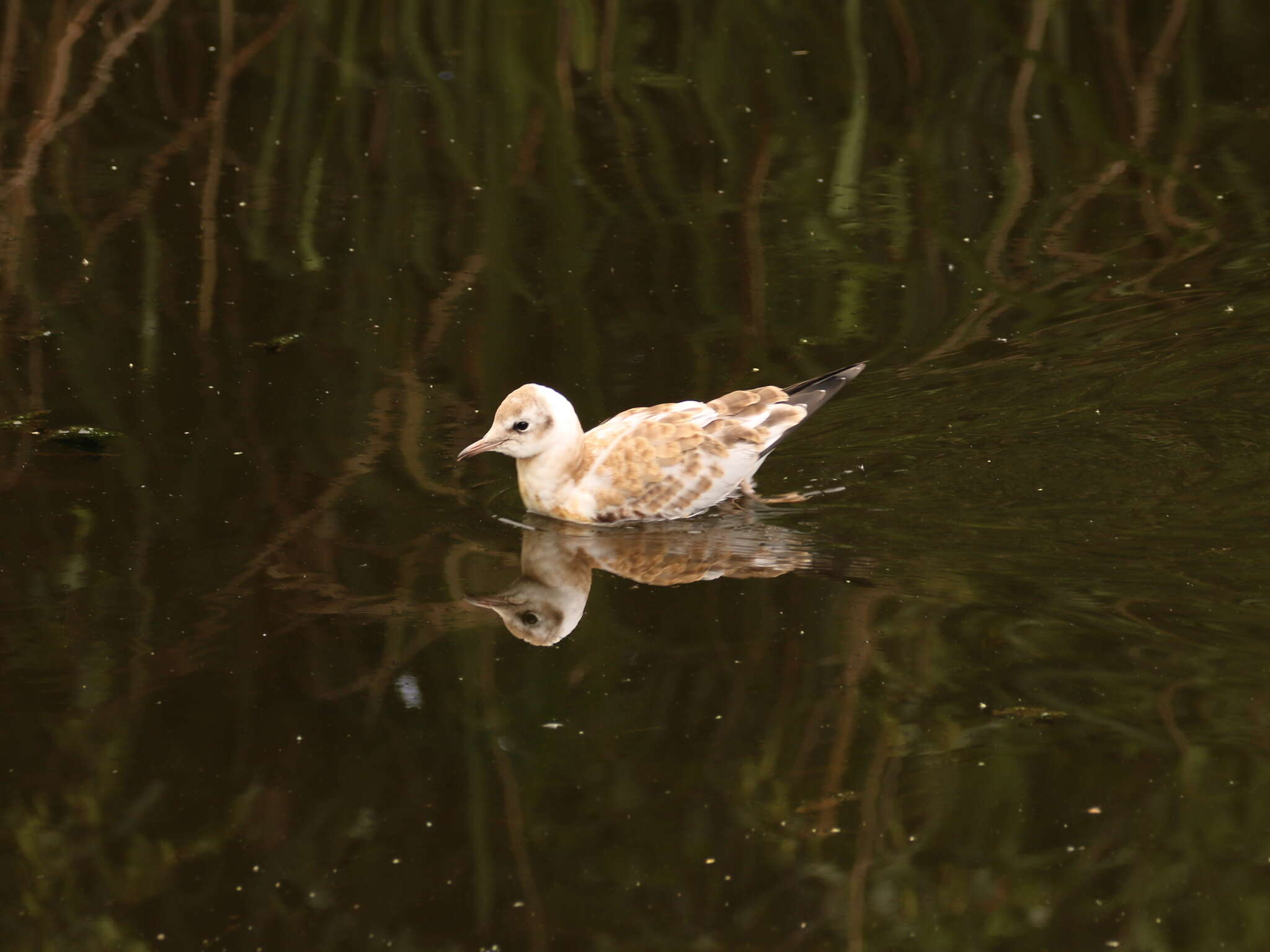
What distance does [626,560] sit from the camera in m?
6.15

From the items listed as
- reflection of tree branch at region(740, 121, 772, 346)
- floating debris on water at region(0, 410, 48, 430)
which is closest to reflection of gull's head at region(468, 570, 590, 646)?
reflection of tree branch at region(740, 121, 772, 346)

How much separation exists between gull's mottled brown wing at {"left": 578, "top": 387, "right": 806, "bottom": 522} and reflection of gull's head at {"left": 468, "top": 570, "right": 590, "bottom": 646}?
1.57 feet

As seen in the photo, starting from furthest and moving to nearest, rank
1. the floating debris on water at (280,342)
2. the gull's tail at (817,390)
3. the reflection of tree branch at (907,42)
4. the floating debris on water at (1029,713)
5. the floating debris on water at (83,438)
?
the reflection of tree branch at (907,42)
the floating debris on water at (280,342)
the floating debris on water at (83,438)
the gull's tail at (817,390)
the floating debris on water at (1029,713)

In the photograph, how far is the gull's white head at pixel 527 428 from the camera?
633cm

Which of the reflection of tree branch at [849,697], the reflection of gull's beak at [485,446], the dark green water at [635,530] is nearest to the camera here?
the dark green water at [635,530]

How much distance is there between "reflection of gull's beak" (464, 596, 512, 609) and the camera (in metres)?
5.81

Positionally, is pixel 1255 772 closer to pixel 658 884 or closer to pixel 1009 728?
pixel 1009 728

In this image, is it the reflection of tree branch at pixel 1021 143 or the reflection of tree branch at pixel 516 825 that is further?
the reflection of tree branch at pixel 1021 143

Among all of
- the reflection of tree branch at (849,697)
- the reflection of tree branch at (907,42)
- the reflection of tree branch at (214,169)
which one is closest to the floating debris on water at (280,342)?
the reflection of tree branch at (214,169)

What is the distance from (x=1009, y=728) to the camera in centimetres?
504

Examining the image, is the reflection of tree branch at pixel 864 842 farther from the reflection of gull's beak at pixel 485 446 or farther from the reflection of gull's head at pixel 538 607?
the reflection of gull's beak at pixel 485 446

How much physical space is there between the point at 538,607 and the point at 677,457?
3.13ft

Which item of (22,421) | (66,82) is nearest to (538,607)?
(22,421)

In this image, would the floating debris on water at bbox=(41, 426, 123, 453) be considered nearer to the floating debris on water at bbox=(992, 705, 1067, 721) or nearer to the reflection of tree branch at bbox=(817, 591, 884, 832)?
the reflection of tree branch at bbox=(817, 591, 884, 832)
